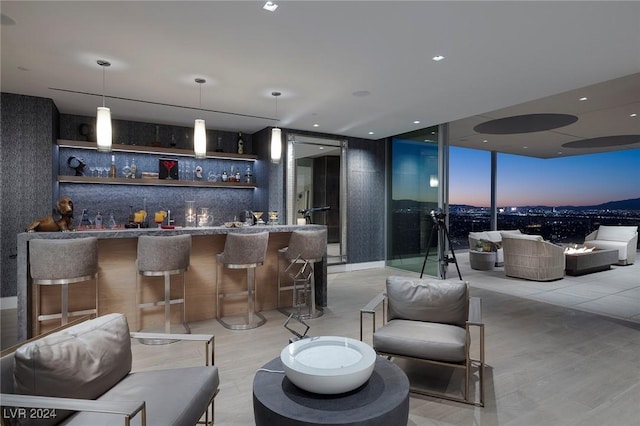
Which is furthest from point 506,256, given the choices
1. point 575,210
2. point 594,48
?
point 575,210

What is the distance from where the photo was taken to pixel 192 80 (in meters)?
4.12

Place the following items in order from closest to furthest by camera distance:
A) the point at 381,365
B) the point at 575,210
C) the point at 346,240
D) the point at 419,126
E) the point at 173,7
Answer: the point at 381,365 < the point at 173,7 < the point at 419,126 < the point at 346,240 < the point at 575,210

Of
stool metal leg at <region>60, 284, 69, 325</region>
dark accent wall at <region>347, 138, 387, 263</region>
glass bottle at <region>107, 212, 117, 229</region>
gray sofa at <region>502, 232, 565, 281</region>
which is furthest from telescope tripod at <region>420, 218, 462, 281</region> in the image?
glass bottle at <region>107, 212, 117, 229</region>

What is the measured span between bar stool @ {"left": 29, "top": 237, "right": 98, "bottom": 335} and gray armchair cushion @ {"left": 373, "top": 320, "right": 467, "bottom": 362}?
256 cm

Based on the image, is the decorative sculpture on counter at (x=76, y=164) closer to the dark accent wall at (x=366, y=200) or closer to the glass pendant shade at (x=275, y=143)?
the glass pendant shade at (x=275, y=143)

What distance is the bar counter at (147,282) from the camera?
3098 millimetres

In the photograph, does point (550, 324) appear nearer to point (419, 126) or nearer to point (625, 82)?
point (625, 82)

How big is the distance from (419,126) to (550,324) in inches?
153

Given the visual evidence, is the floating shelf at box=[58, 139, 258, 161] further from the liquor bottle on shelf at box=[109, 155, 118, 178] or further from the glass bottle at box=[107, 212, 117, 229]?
the glass bottle at box=[107, 212, 117, 229]

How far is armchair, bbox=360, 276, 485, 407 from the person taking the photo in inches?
94.4

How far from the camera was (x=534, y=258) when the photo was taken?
Result: 631 cm

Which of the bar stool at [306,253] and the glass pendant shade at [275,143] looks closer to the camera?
the bar stool at [306,253]

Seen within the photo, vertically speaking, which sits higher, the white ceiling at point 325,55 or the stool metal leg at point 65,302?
the white ceiling at point 325,55

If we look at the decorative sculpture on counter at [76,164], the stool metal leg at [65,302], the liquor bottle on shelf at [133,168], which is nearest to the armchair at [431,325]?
the stool metal leg at [65,302]
